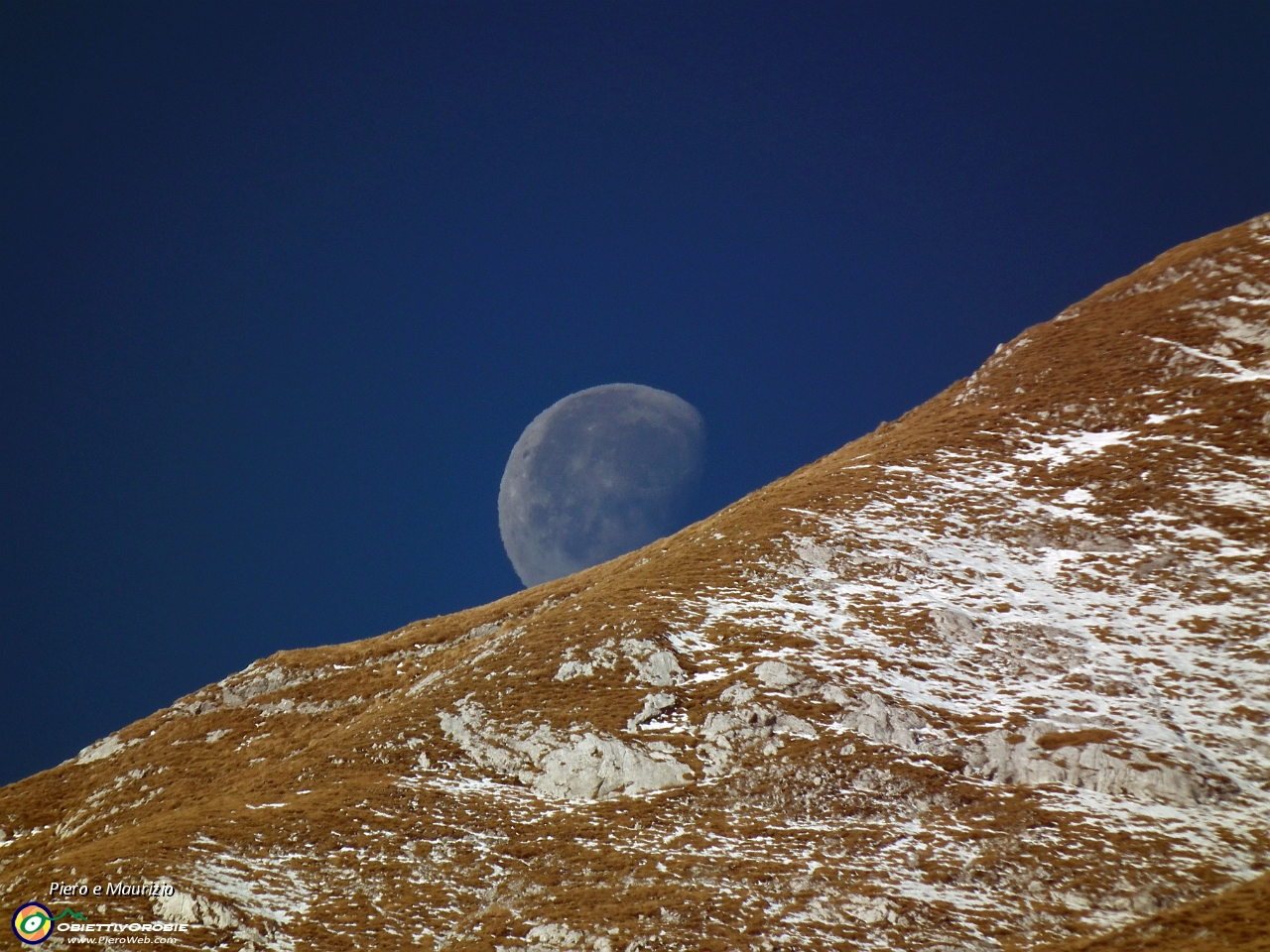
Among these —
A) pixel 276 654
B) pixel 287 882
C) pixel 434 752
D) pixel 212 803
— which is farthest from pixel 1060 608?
pixel 276 654

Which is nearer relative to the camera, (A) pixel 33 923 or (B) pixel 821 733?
(A) pixel 33 923

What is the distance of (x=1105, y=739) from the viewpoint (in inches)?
1101

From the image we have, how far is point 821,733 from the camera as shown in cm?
3023

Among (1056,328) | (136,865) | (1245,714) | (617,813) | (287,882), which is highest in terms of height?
(1056,328)

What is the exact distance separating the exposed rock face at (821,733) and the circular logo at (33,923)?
32.2 inches

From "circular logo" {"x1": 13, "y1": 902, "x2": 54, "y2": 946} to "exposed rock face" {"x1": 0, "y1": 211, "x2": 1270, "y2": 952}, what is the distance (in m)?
0.82

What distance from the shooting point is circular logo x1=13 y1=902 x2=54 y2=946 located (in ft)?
70.5

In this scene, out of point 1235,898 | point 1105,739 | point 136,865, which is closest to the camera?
point 1235,898

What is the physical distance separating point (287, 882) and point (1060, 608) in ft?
96.7

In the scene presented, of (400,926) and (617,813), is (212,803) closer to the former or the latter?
(400,926)

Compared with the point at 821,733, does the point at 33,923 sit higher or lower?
higher

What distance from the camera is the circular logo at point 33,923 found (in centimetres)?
2150

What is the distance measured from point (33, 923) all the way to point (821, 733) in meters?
23.6

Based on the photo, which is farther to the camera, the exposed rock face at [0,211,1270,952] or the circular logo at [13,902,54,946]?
the exposed rock face at [0,211,1270,952]
